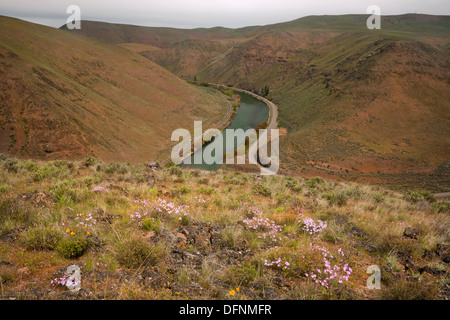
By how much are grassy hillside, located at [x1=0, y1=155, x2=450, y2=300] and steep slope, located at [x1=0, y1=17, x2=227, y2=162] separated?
28.4 m

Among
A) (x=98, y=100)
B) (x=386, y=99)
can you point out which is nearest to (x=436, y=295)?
(x=98, y=100)

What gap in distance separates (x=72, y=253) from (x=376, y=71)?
70127mm

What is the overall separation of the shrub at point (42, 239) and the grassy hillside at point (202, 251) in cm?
2

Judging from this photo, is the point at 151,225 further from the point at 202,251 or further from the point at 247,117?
the point at 247,117

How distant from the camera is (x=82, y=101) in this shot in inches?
1548

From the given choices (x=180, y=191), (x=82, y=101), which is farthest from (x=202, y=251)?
(x=82, y=101)

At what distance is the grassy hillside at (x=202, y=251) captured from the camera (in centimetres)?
326

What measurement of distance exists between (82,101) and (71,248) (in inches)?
1672

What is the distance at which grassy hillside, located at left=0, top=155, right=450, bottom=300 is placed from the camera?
10.7 ft

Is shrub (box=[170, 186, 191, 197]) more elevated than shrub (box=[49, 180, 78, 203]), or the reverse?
shrub (box=[49, 180, 78, 203])

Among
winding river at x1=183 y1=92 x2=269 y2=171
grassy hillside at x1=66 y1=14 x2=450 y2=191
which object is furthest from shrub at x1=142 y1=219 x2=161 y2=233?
winding river at x1=183 y1=92 x2=269 y2=171

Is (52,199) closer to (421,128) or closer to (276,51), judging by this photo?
(421,128)

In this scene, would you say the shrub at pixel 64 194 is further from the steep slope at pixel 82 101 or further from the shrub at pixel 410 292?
the steep slope at pixel 82 101

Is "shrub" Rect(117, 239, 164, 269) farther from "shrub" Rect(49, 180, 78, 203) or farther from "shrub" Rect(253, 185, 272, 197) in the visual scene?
"shrub" Rect(253, 185, 272, 197)
